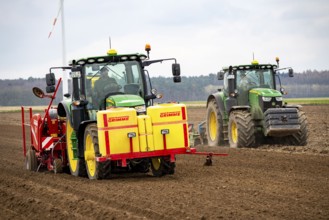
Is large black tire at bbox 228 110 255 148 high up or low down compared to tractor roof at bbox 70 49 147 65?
down

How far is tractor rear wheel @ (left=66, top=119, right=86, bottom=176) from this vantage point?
1335cm

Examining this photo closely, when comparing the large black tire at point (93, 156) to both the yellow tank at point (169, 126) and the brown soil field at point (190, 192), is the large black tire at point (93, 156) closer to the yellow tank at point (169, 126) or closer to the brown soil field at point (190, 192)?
the brown soil field at point (190, 192)

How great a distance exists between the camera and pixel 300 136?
18578 millimetres

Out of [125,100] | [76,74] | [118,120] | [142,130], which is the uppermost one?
[76,74]

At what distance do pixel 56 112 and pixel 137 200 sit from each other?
6.31m

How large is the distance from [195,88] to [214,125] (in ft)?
213

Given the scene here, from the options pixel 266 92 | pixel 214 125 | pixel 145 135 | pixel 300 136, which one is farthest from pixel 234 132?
pixel 145 135

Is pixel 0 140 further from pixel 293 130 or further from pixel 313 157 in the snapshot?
pixel 313 157

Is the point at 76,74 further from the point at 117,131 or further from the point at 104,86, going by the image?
the point at 117,131

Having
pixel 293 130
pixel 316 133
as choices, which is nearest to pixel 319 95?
pixel 316 133

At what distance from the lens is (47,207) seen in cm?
955

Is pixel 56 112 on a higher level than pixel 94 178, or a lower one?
higher

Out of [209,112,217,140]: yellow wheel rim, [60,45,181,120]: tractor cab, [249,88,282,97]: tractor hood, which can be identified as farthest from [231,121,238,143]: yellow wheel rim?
[60,45,181,120]: tractor cab

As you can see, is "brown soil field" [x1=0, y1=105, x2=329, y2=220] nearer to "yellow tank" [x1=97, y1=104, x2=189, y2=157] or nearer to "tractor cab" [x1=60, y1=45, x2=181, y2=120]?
"yellow tank" [x1=97, y1=104, x2=189, y2=157]
